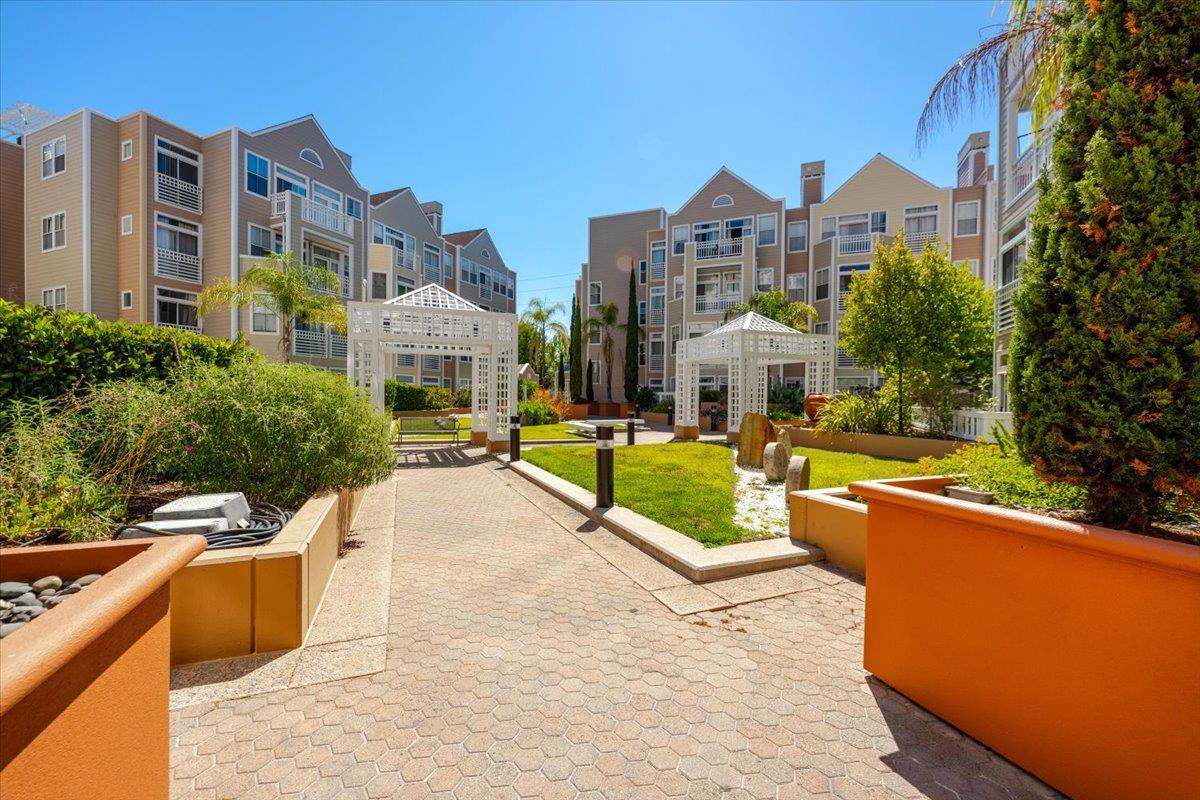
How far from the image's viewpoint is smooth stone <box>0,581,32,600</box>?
2.11 metres

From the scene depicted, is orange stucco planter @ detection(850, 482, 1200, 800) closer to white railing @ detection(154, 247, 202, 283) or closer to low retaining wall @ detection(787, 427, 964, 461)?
low retaining wall @ detection(787, 427, 964, 461)

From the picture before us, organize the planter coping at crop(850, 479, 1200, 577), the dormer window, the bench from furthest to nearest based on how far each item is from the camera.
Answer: the dormer window, the bench, the planter coping at crop(850, 479, 1200, 577)

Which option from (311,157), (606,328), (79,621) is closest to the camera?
(79,621)

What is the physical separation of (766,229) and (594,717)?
35448mm

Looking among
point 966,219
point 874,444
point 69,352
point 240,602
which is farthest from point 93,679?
point 966,219

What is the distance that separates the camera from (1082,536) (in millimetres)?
2188

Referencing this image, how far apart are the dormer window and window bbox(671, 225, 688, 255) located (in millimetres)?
22052

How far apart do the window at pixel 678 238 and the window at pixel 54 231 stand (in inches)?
1257

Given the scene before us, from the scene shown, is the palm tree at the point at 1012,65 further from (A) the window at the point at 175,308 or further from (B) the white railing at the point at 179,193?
(B) the white railing at the point at 179,193


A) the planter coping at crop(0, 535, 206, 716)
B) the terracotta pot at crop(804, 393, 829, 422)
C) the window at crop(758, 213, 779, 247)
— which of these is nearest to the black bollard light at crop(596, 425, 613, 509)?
the planter coping at crop(0, 535, 206, 716)

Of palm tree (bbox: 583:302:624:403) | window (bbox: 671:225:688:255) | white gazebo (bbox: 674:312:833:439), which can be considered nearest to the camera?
white gazebo (bbox: 674:312:833:439)

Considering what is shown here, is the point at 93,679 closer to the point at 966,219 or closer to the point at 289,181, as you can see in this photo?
the point at 289,181

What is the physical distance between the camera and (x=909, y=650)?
3.05 meters

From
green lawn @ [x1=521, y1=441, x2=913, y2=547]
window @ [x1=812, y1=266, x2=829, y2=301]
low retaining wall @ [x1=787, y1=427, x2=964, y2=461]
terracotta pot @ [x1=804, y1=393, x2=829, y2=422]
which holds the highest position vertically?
window @ [x1=812, y1=266, x2=829, y2=301]
